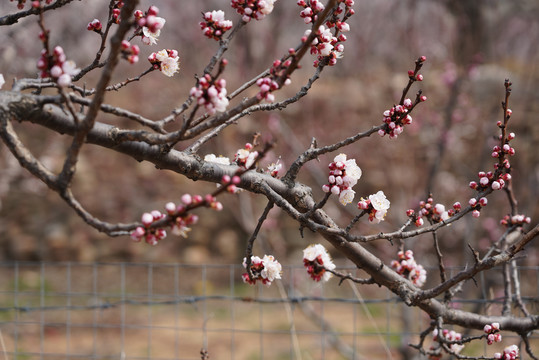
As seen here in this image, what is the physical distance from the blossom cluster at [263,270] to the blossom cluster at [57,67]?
2.65 ft

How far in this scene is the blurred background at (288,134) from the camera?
5.34 metres

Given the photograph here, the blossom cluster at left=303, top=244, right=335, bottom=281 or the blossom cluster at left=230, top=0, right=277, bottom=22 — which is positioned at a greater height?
the blossom cluster at left=230, top=0, right=277, bottom=22

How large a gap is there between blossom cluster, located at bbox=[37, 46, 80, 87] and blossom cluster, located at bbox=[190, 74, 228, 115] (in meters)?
0.24

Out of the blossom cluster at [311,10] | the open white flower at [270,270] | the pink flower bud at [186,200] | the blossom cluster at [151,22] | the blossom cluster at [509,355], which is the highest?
the blossom cluster at [311,10]

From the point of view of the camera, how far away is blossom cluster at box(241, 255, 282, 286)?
1.55 m

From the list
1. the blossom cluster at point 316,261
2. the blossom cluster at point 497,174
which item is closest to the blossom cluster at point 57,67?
the blossom cluster at point 316,261

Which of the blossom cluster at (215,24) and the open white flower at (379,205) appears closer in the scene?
the blossom cluster at (215,24)

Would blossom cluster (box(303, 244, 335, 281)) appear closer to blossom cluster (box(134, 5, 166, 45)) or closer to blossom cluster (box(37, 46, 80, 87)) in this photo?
blossom cluster (box(134, 5, 166, 45))

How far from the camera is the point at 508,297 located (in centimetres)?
200

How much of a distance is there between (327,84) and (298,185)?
22.5ft

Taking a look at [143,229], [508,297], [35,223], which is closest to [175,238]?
[35,223]

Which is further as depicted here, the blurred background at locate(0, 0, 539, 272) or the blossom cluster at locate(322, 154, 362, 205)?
the blurred background at locate(0, 0, 539, 272)

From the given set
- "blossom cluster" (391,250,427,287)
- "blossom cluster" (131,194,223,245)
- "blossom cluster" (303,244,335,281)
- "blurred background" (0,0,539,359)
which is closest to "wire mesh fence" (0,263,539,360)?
"blurred background" (0,0,539,359)

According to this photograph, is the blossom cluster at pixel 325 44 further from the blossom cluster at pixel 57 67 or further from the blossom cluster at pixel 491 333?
the blossom cluster at pixel 491 333
